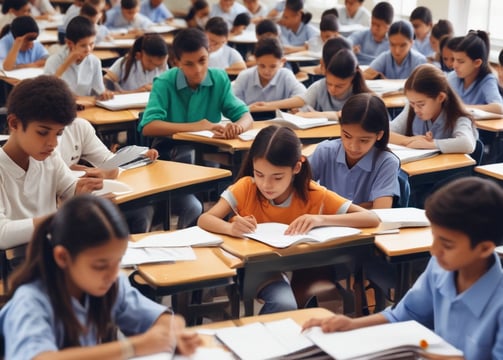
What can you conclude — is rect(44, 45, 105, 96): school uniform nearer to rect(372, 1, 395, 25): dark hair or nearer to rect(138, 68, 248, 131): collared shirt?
rect(138, 68, 248, 131): collared shirt

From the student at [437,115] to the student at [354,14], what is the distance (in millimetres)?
4854

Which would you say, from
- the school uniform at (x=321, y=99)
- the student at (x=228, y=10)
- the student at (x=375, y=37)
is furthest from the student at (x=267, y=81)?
the student at (x=228, y=10)

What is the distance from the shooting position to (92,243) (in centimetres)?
157

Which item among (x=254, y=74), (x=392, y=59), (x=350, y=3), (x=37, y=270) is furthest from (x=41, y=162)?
(x=350, y=3)

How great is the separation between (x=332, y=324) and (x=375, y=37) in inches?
219

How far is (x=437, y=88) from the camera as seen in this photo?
3.74 meters

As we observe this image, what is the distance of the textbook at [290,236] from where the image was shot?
8.11 feet

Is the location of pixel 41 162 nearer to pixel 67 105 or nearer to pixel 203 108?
pixel 67 105

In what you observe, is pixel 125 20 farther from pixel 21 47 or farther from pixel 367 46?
pixel 367 46

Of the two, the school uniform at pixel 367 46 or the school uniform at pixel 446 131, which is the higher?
the school uniform at pixel 446 131

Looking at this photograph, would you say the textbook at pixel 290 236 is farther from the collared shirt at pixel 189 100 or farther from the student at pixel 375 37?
the student at pixel 375 37

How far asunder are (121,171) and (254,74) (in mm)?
1881

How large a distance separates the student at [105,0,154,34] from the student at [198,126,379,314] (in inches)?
240

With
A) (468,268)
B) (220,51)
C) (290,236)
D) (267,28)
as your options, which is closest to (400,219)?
(290,236)
